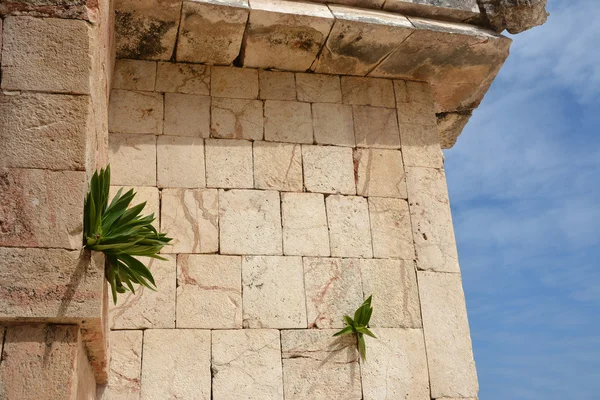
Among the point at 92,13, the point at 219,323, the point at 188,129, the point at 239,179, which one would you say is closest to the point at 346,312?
the point at 219,323

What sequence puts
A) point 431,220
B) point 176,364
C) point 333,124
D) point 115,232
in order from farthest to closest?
point 333,124 → point 431,220 → point 176,364 → point 115,232

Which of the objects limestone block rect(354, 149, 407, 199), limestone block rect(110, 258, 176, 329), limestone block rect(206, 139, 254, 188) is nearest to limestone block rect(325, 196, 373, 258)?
limestone block rect(354, 149, 407, 199)

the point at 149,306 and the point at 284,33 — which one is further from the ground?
the point at 284,33

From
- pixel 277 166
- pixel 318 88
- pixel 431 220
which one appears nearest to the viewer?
pixel 277 166

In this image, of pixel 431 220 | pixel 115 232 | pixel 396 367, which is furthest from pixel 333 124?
pixel 115 232

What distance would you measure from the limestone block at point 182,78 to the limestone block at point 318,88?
947 millimetres

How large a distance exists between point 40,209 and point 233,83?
3.18 metres

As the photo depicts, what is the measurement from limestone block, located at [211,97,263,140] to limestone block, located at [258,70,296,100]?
0.17 m

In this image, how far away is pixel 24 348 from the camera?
12.0ft

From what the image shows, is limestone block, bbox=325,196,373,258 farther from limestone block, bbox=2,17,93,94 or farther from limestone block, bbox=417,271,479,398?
limestone block, bbox=2,17,93,94

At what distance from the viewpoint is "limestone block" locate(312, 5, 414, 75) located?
642 centimetres

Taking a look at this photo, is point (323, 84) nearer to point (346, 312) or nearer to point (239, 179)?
point (239, 179)

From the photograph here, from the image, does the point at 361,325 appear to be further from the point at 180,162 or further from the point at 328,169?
the point at 180,162

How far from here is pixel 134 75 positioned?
21.2 feet
